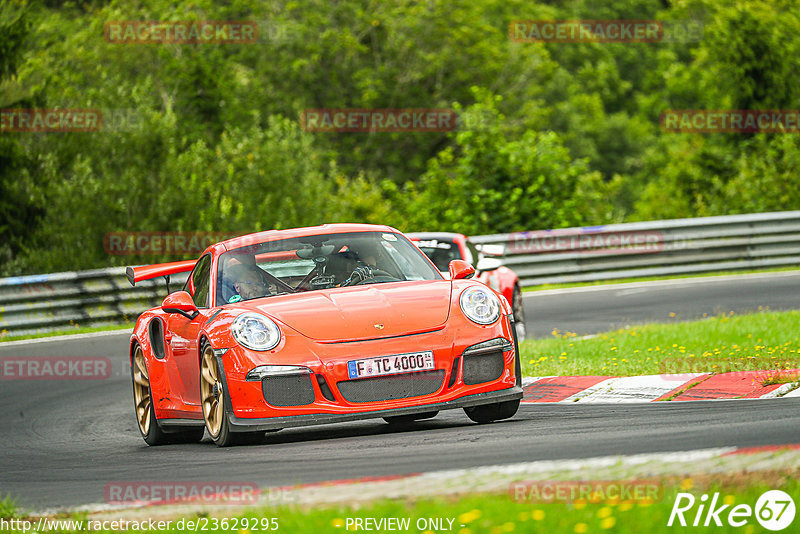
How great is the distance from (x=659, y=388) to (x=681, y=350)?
7.14ft

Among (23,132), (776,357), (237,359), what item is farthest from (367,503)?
(23,132)

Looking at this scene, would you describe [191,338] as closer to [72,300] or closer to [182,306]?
[182,306]

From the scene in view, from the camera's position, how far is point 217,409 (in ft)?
26.2

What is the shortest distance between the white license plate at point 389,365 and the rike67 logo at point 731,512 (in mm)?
3115

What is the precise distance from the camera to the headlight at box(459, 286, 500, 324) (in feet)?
26.2

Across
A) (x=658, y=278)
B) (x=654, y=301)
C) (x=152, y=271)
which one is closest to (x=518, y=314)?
(x=654, y=301)

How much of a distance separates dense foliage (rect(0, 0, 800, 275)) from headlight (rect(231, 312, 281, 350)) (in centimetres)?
1594

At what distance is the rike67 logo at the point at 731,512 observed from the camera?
439 centimetres

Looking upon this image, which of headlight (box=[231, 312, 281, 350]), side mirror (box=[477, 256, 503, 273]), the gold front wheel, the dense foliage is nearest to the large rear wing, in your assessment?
the gold front wheel

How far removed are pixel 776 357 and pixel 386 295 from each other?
362 cm

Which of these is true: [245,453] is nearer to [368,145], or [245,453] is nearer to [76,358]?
[76,358]

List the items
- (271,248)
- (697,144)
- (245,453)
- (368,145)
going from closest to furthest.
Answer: (245,453) < (271,248) < (697,144) < (368,145)

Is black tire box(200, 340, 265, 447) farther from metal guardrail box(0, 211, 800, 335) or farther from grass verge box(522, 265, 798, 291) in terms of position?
grass verge box(522, 265, 798, 291)

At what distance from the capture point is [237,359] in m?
7.66
